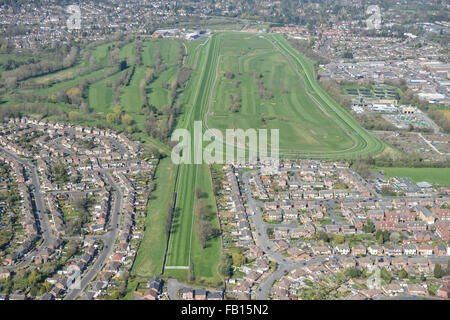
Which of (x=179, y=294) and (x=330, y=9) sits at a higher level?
(x=330, y=9)

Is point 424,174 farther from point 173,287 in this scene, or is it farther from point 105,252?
point 105,252

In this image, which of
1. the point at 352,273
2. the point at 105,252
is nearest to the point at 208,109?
the point at 105,252

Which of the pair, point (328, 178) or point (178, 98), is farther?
point (178, 98)

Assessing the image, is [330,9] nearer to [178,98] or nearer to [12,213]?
[178,98]

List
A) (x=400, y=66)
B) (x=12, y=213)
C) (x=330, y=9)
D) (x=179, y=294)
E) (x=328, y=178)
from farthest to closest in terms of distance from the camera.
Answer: (x=330, y=9)
(x=400, y=66)
(x=328, y=178)
(x=12, y=213)
(x=179, y=294)

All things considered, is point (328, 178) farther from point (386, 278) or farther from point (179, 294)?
point (179, 294)

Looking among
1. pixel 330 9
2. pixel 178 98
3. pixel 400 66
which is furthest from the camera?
pixel 330 9

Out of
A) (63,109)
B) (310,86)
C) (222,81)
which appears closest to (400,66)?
(310,86)
